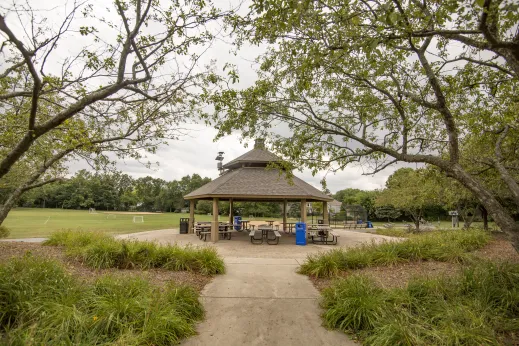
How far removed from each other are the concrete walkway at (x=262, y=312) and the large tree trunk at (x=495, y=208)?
2923 mm

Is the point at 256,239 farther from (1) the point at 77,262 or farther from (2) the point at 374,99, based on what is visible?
(2) the point at 374,99

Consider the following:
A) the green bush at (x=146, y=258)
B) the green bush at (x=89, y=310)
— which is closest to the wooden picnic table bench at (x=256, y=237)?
the green bush at (x=146, y=258)

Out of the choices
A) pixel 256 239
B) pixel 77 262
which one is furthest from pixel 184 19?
pixel 256 239

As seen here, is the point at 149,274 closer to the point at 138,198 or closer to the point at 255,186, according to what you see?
the point at 255,186

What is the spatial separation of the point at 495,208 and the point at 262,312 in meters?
4.26

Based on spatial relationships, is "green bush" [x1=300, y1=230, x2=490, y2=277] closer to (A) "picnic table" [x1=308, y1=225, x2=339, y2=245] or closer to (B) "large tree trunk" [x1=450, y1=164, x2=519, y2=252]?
(B) "large tree trunk" [x1=450, y1=164, x2=519, y2=252]

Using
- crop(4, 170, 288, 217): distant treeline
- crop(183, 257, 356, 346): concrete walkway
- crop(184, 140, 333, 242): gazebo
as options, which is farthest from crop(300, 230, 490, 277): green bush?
crop(4, 170, 288, 217): distant treeline

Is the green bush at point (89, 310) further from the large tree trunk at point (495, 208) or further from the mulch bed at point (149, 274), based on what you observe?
the large tree trunk at point (495, 208)

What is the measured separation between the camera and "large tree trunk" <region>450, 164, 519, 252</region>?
427 cm

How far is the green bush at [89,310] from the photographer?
3693 millimetres

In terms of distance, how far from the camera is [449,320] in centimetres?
415

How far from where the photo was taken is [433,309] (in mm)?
4715

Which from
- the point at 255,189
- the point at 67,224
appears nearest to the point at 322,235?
the point at 255,189

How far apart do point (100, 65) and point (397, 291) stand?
700 centimetres
